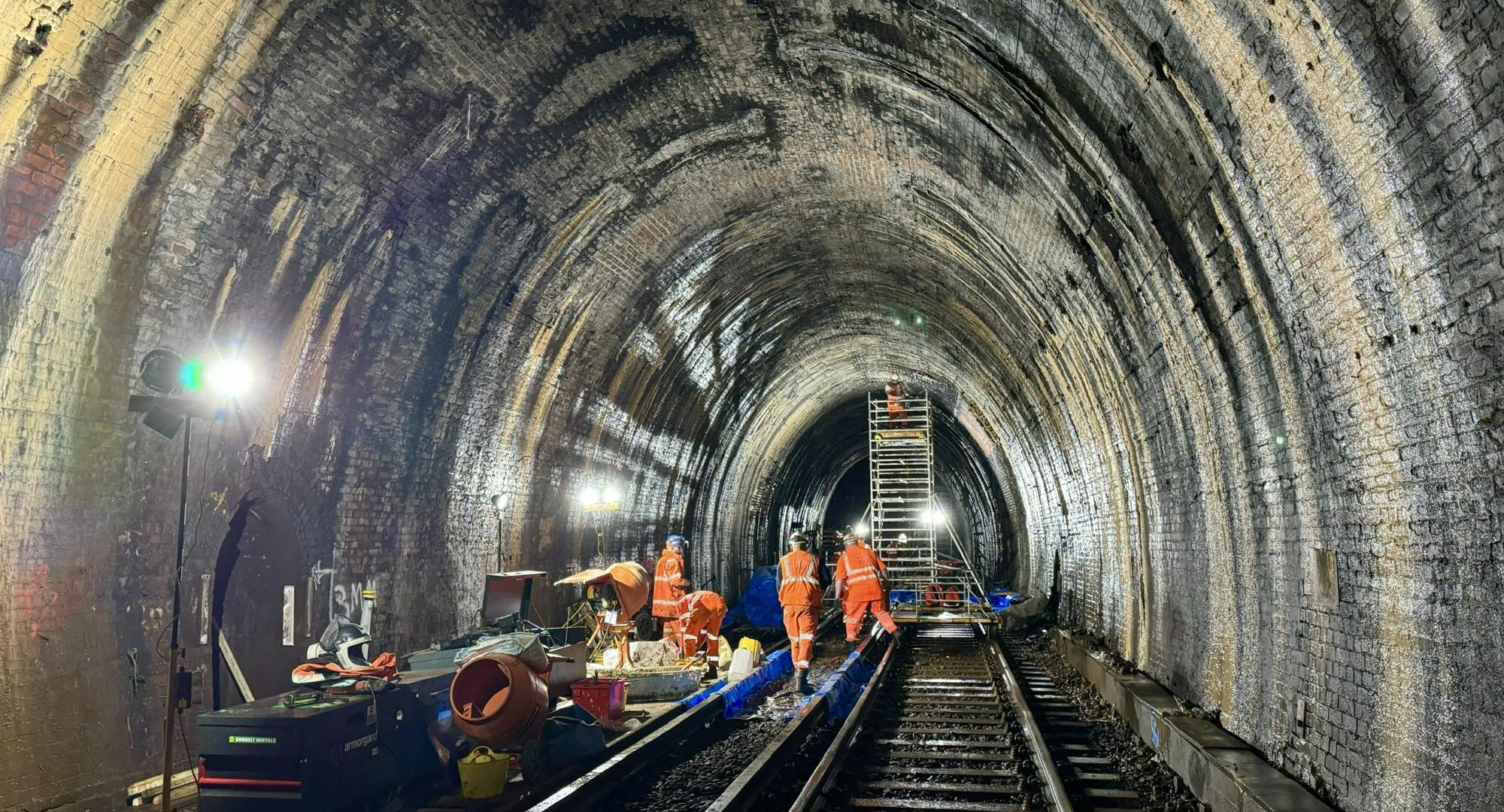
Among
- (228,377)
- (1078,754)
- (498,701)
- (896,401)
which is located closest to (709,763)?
(498,701)

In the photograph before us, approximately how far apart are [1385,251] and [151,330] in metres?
7.33

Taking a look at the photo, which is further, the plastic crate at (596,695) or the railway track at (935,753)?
the plastic crate at (596,695)

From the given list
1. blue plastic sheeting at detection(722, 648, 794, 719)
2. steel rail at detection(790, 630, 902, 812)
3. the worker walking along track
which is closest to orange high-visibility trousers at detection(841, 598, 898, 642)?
blue plastic sheeting at detection(722, 648, 794, 719)

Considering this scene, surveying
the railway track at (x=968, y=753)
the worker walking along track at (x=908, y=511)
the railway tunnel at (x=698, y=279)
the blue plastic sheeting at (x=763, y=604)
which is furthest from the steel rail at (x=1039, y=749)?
the blue plastic sheeting at (x=763, y=604)

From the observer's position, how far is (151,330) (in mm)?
6887

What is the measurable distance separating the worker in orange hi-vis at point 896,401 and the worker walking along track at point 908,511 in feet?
0.07

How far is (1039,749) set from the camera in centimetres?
764

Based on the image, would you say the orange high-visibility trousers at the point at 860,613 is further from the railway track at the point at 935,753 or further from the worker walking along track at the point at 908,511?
the worker walking along track at the point at 908,511

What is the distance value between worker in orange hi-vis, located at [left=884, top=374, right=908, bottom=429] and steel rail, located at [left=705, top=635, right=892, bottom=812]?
1212 centimetres

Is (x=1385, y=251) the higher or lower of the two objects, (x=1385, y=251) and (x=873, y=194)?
the lower

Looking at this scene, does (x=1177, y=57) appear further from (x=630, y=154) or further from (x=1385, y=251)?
(x=630, y=154)

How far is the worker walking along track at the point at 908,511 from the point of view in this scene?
18.8 meters

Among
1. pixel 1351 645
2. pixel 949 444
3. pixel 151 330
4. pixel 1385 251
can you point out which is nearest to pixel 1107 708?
pixel 1351 645

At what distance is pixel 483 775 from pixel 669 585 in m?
4.89
